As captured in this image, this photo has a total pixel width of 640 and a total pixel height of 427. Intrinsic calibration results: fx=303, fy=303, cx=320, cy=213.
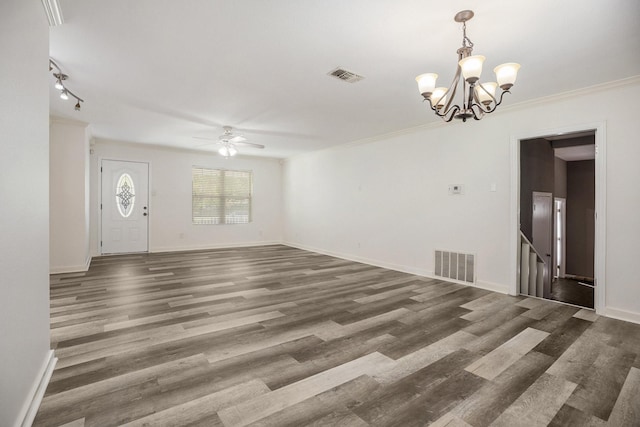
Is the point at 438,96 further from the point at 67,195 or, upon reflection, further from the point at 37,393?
the point at 67,195

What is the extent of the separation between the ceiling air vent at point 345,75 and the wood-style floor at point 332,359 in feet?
8.39

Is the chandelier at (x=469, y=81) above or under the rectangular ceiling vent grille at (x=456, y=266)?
above

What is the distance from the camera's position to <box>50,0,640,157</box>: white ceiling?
214 cm

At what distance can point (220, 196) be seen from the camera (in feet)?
27.5

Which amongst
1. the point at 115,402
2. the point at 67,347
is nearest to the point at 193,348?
the point at 115,402

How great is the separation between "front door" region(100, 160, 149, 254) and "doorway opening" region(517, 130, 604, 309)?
7.63 m

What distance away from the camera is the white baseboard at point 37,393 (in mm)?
1555

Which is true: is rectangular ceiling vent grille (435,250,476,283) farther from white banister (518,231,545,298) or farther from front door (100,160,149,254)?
front door (100,160,149,254)

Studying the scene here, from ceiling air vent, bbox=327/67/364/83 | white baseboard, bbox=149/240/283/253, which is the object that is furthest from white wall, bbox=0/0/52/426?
white baseboard, bbox=149/240/283/253

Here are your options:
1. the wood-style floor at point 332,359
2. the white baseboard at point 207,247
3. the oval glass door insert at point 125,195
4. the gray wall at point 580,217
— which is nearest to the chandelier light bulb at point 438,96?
the wood-style floor at point 332,359

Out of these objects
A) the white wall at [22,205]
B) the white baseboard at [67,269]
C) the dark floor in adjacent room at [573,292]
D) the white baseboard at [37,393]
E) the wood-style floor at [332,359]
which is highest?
the white wall at [22,205]

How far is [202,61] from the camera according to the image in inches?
115

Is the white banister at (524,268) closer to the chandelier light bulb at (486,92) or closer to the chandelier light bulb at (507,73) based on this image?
the chandelier light bulb at (486,92)

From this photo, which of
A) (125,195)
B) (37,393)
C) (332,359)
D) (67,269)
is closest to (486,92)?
(332,359)
